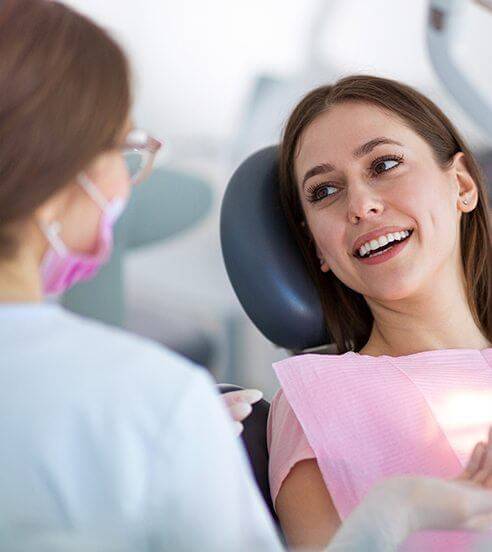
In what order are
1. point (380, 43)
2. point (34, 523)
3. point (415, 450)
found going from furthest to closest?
point (380, 43) → point (415, 450) → point (34, 523)

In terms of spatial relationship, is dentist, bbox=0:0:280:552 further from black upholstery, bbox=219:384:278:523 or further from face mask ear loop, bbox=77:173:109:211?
black upholstery, bbox=219:384:278:523

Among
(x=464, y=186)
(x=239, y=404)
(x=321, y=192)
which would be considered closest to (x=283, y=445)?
(x=239, y=404)

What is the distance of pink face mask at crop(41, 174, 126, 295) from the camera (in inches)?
34.7

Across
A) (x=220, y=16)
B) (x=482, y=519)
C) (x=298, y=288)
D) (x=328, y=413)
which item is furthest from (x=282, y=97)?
(x=482, y=519)

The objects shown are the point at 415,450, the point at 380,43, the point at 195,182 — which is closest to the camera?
the point at 415,450

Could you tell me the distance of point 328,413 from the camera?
1.45 m

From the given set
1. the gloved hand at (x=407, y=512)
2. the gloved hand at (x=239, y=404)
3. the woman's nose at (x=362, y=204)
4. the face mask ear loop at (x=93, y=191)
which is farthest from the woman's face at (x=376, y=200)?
the face mask ear loop at (x=93, y=191)

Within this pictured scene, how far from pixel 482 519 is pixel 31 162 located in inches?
24.0

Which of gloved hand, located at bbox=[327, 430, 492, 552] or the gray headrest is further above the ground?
the gray headrest

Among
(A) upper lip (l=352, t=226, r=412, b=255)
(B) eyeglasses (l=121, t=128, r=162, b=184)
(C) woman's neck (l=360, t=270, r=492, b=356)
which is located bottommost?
(C) woman's neck (l=360, t=270, r=492, b=356)

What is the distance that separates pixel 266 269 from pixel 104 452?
0.91 metres

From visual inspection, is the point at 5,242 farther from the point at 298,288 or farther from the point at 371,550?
the point at 298,288

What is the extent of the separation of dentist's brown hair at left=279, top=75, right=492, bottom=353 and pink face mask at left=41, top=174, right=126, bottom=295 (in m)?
0.84

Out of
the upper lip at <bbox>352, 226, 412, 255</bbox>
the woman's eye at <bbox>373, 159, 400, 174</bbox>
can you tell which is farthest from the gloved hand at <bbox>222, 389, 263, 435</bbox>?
the woman's eye at <bbox>373, 159, 400, 174</bbox>
